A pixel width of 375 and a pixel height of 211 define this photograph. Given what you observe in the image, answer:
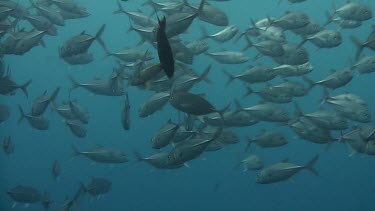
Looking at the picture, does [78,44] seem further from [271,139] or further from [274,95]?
[271,139]

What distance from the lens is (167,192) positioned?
1633 centimetres

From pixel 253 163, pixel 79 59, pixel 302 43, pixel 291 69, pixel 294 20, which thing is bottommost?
pixel 253 163

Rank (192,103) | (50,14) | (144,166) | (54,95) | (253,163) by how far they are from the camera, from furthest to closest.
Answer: (144,166) → (253,163) → (50,14) → (54,95) → (192,103)

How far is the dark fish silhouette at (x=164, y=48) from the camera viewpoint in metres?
2.16

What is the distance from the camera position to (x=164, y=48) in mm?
2182

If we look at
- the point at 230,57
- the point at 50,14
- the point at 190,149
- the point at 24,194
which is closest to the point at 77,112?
the point at 50,14

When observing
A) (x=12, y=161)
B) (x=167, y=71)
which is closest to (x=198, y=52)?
(x=167, y=71)

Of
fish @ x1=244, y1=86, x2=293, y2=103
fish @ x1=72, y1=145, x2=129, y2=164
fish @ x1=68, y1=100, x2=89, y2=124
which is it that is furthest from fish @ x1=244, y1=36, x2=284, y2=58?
fish @ x1=68, y1=100, x2=89, y2=124

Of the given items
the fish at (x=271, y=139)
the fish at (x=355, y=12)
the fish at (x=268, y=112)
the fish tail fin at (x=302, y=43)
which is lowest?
the fish at (x=271, y=139)

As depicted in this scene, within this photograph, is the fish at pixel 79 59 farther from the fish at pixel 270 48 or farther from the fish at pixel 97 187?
the fish at pixel 270 48

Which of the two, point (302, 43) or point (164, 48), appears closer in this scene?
point (164, 48)

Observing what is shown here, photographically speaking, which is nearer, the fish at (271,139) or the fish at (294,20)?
the fish at (294,20)

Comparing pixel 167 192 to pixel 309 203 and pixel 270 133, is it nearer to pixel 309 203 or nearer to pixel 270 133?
pixel 309 203

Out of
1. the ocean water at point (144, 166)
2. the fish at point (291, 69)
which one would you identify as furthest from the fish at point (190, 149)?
the ocean water at point (144, 166)
